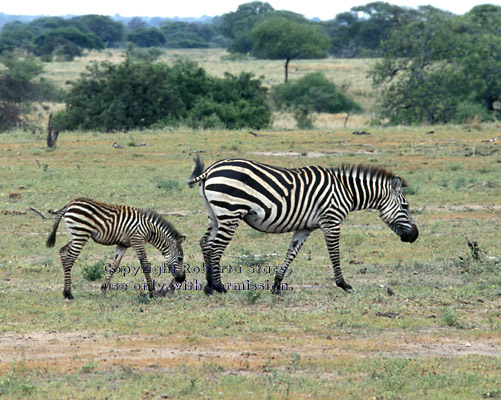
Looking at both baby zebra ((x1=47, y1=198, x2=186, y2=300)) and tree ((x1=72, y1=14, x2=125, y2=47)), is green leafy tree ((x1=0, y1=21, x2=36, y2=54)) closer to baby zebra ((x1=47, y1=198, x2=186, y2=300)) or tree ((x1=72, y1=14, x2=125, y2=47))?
tree ((x1=72, y1=14, x2=125, y2=47))

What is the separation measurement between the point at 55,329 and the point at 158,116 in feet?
85.6

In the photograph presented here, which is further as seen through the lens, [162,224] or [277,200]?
[162,224]

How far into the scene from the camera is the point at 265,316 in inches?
310

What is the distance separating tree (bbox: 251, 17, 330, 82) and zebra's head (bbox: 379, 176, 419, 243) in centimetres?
5255

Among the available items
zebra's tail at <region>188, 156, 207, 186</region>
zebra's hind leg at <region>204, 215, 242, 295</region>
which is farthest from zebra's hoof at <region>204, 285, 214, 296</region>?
zebra's tail at <region>188, 156, 207, 186</region>

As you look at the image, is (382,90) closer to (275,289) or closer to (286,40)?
(286,40)

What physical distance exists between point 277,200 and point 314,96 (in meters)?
36.9

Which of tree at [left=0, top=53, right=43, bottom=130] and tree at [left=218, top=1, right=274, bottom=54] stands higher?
tree at [left=218, top=1, right=274, bottom=54]

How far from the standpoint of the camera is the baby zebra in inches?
333

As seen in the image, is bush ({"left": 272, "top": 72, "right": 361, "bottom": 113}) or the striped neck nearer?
the striped neck

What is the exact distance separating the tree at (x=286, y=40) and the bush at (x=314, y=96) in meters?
14.4

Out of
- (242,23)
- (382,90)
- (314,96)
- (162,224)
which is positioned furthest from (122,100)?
(242,23)

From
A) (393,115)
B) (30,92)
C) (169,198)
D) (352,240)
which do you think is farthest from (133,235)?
(30,92)

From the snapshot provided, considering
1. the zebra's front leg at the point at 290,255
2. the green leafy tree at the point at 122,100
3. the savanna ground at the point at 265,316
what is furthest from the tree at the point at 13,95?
the zebra's front leg at the point at 290,255
